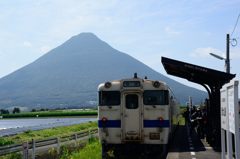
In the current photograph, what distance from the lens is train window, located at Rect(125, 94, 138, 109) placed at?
54.2 feet

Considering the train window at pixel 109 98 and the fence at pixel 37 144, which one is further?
the train window at pixel 109 98

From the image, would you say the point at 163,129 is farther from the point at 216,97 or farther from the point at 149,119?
the point at 216,97

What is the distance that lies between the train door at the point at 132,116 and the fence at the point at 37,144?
10.7ft

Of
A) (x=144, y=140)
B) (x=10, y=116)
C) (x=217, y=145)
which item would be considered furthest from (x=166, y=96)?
(x=10, y=116)

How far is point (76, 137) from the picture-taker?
77.2 feet

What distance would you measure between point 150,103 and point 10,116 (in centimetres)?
12932

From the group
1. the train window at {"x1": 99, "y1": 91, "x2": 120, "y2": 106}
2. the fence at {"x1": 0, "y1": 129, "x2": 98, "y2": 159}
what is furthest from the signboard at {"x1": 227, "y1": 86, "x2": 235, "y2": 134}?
the train window at {"x1": 99, "y1": 91, "x2": 120, "y2": 106}

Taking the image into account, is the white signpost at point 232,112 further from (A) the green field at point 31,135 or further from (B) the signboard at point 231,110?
(A) the green field at point 31,135

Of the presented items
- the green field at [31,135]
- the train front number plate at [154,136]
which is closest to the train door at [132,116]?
the train front number plate at [154,136]

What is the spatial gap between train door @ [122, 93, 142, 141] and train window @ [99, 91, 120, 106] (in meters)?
0.27

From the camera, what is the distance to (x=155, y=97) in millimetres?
16516

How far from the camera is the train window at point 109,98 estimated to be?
658 inches

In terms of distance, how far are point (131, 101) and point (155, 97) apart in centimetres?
85

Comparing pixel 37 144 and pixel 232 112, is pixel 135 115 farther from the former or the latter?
pixel 232 112
